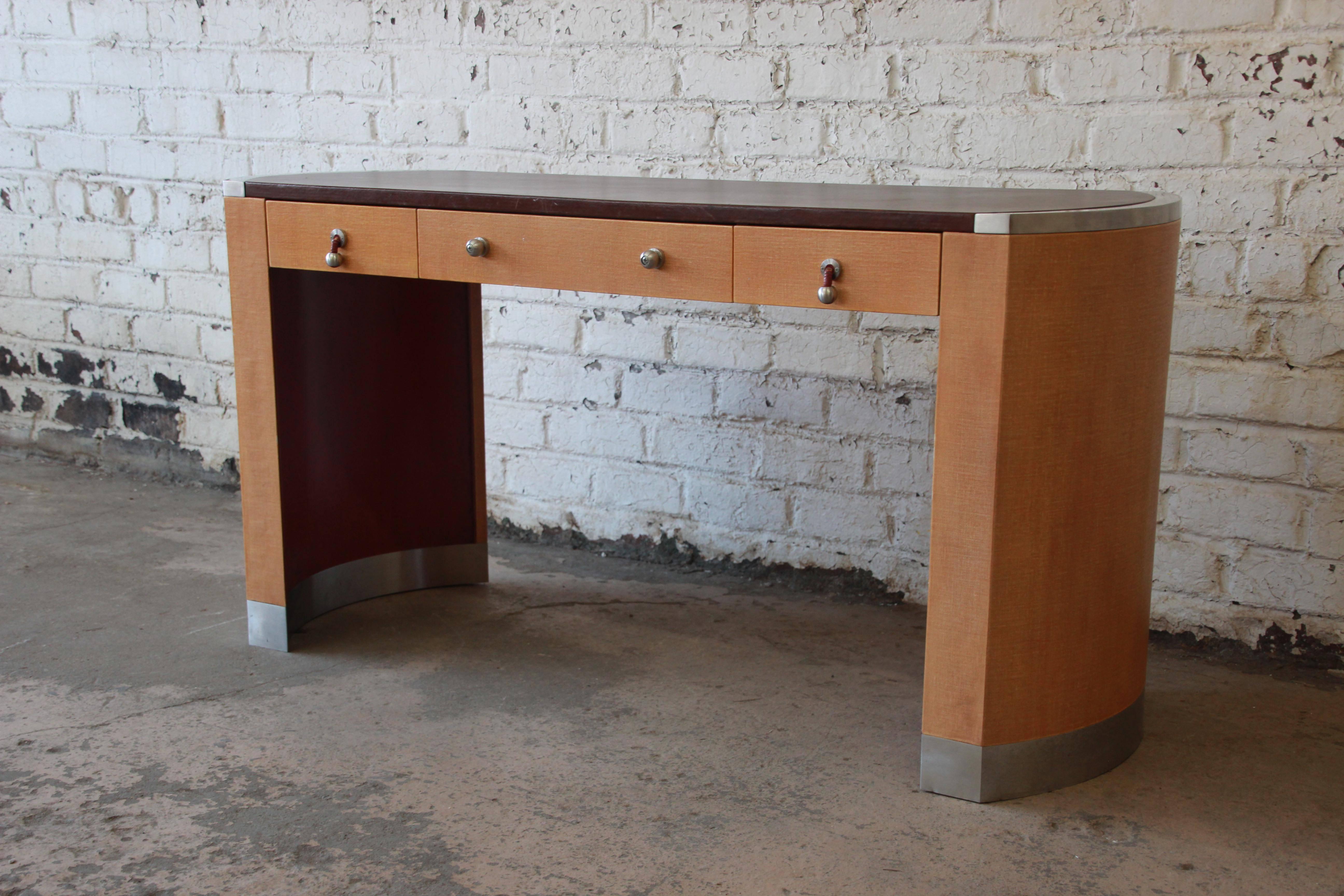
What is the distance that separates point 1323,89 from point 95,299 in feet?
9.22

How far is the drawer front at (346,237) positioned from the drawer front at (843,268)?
1.84 feet

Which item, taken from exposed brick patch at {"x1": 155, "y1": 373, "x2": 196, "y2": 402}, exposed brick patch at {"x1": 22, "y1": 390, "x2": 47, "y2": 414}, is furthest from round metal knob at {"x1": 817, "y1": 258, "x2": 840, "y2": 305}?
exposed brick patch at {"x1": 22, "y1": 390, "x2": 47, "y2": 414}

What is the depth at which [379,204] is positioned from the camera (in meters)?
1.97

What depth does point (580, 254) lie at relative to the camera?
5.94 feet

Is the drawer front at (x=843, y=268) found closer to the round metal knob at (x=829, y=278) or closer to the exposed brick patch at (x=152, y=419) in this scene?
the round metal knob at (x=829, y=278)

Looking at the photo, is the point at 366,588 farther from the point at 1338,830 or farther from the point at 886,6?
the point at 1338,830

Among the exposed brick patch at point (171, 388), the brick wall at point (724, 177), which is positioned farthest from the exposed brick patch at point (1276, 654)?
the exposed brick patch at point (171, 388)

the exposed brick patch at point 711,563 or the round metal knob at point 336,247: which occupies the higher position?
the round metal knob at point 336,247

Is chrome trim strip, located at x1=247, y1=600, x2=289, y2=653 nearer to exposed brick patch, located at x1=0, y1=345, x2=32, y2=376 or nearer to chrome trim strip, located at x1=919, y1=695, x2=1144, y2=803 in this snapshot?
chrome trim strip, located at x1=919, y1=695, x2=1144, y2=803

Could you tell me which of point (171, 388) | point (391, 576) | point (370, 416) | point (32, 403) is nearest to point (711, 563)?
point (391, 576)

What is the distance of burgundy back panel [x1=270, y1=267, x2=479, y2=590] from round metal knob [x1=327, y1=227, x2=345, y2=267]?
6.4 inches

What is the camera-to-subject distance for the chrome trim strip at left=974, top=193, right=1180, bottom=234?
5.00 feet

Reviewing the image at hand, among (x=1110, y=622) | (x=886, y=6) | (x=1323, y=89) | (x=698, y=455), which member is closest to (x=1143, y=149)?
(x=1323, y=89)

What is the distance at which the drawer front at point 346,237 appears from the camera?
1961 mm
